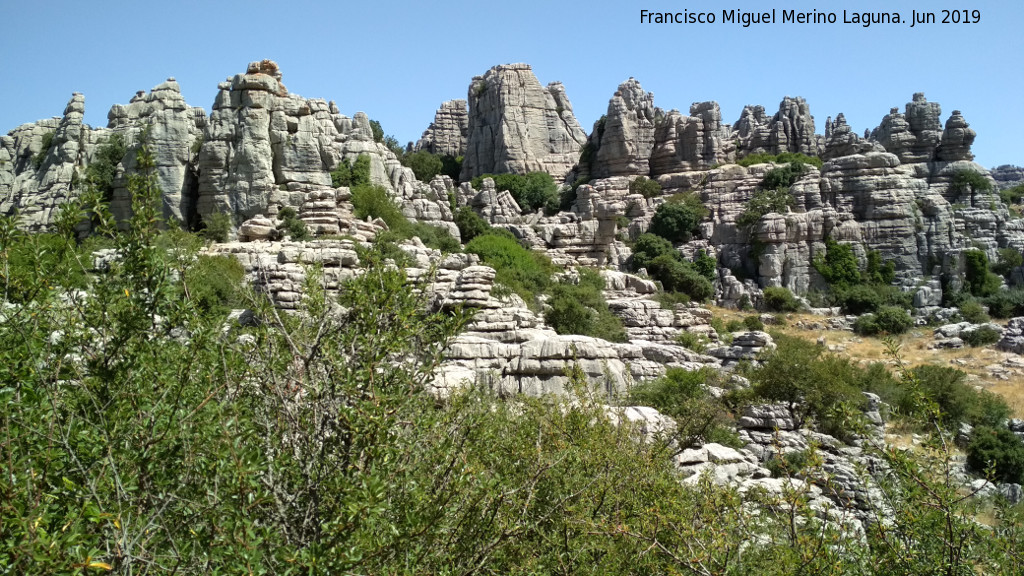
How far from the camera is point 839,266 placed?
37.0m

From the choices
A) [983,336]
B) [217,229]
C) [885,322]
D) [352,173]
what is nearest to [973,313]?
[885,322]

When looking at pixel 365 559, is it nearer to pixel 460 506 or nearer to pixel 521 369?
pixel 460 506

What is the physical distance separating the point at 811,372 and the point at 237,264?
651 inches

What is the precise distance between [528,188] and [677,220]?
31.6 feet

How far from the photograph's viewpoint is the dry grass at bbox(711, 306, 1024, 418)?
22.9 m

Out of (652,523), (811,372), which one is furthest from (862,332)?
(652,523)

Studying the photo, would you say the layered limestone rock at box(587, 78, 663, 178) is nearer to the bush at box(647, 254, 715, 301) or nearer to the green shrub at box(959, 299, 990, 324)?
the bush at box(647, 254, 715, 301)

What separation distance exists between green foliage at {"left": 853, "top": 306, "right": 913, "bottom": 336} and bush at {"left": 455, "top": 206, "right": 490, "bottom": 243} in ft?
56.6

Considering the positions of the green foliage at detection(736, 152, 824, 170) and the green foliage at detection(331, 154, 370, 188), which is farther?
the green foliage at detection(736, 152, 824, 170)

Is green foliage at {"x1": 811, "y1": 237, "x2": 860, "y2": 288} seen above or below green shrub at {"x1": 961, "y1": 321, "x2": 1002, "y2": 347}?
Result: above

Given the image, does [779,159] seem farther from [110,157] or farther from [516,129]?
[110,157]

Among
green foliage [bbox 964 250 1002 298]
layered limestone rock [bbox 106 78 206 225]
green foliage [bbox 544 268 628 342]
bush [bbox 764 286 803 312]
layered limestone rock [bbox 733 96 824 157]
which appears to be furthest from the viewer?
layered limestone rock [bbox 733 96 824 157]

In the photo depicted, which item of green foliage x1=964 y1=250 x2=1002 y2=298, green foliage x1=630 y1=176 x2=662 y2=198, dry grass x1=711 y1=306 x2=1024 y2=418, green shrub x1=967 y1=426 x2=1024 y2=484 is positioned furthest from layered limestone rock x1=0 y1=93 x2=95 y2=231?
green foliage x1=964 y1=250 x2=1002 y2=298

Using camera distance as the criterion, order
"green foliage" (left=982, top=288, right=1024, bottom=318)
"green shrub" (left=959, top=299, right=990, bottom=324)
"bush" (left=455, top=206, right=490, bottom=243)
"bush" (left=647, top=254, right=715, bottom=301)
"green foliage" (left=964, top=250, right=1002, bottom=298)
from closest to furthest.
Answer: "green shrub" (left=959, top=299, right=990, bottom=324) → "green foliage" (left=982, top=288, right=1024, bottom=318) → "green foliage" (left=964, top=250, right=1002, bottom=298) → "bush" (left=647, top=254, right=715, bottom=301) → "bush" (left=455, top=206, right=490, bottom=243)
